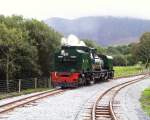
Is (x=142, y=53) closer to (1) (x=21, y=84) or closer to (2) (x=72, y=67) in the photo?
(2) (x=72, y=67)

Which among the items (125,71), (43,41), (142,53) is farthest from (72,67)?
(142,53)

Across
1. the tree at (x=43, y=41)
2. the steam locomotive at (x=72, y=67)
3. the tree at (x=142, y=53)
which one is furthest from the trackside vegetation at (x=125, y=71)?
the steam locomotive at (x=72, y=67)

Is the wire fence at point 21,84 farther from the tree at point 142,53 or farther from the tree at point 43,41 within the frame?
the tree at point 142,53

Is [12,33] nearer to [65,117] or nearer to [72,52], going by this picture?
[72,52]

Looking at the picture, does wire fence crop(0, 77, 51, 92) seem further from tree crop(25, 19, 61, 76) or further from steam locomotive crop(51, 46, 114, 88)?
tree crop(25, 19, 61, 76)

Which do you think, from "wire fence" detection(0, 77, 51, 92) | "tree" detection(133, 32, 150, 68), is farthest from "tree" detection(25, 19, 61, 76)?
"tree" detection(133, 32, 150, 68)

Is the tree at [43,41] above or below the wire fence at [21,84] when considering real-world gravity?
above

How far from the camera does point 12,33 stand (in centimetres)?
4728

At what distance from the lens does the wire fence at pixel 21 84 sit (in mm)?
37000

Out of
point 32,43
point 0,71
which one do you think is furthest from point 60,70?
point 32,43

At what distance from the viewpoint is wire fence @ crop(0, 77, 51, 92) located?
121 feet

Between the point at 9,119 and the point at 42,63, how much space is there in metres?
36.1

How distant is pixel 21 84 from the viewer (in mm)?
39062

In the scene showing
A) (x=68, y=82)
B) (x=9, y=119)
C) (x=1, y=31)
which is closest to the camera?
(x=9, y=119)
